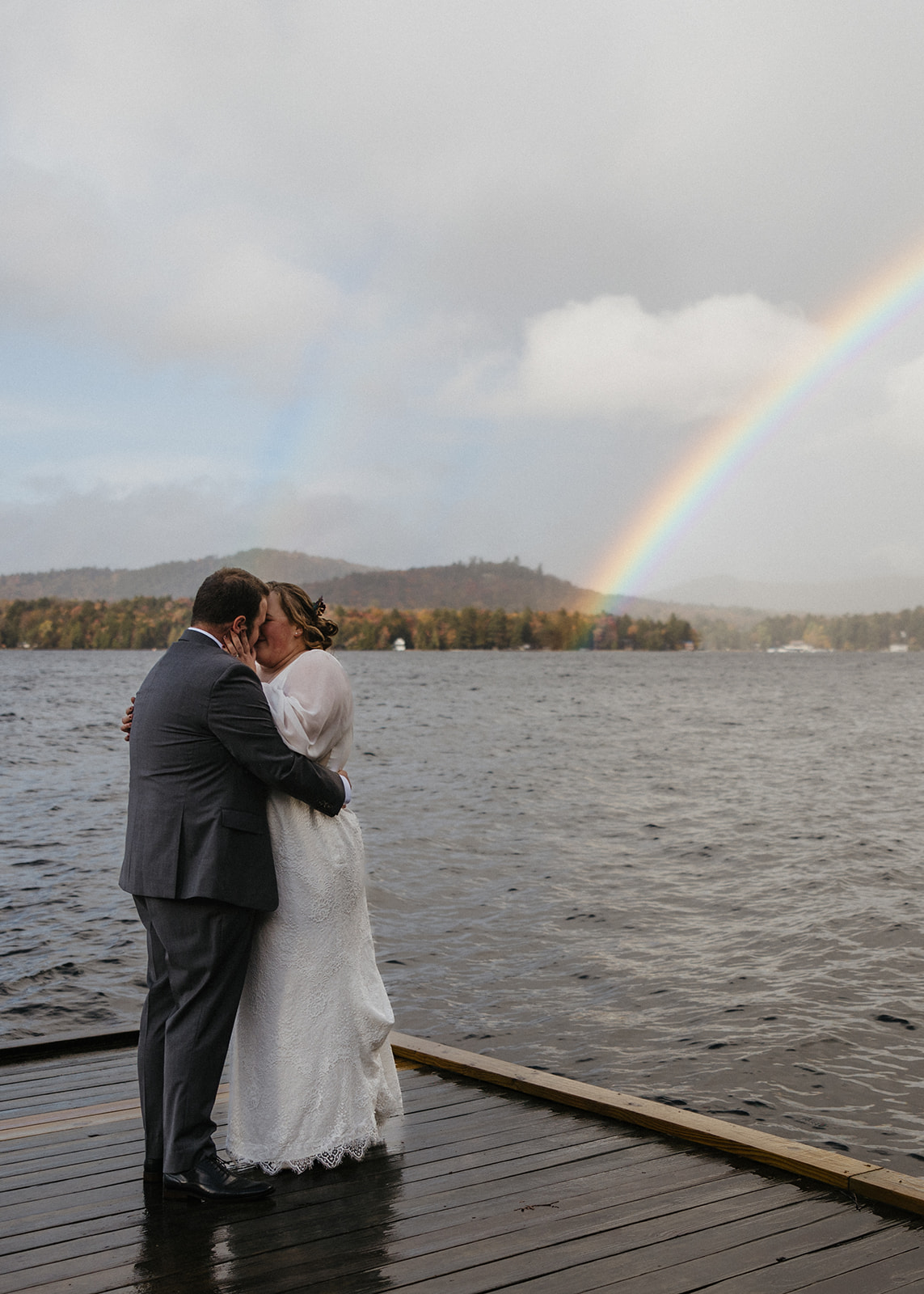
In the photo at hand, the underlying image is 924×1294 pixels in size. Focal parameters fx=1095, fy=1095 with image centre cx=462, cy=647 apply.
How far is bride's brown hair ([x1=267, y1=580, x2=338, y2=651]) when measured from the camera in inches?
166

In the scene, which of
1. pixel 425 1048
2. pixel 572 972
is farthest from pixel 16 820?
pixel 425 1048

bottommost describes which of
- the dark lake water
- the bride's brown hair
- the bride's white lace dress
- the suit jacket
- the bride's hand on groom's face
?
the dark lake water

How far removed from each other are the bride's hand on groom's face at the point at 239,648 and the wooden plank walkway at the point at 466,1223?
1.88 m

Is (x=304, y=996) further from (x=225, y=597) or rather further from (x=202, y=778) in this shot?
(x=225, y=597)

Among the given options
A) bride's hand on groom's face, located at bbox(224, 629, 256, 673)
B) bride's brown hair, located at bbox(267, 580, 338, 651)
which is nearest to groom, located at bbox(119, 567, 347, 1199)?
bride's hand on groom's face, located at bbox(224, 629, 256, 673)

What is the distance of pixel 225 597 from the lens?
3.91 m

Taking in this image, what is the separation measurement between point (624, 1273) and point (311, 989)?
1427mm

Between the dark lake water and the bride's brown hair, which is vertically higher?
the bride's brown hair

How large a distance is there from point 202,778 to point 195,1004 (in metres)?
0.78

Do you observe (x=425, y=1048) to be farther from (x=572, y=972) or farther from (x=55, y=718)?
(x=55, y=718)

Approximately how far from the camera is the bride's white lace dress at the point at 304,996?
3.97 meters

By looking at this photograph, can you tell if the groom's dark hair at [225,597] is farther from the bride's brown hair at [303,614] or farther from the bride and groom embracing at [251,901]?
the bride's brown hair at [303,614]

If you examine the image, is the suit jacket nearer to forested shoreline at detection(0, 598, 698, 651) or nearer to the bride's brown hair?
the bride's brown hair

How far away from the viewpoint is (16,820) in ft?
71.2
